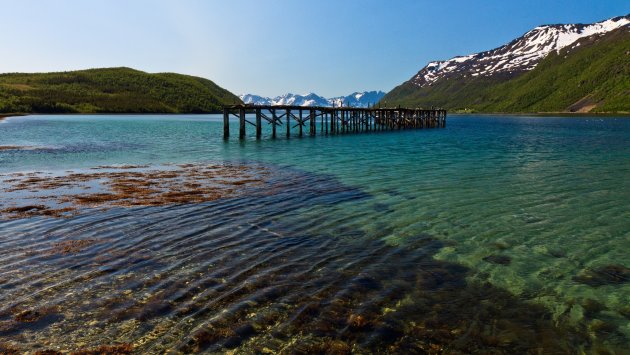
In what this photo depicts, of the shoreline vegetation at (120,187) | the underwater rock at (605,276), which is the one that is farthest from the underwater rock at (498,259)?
the shoreline vegetation at (120,187)

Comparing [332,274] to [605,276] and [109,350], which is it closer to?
[109,350]

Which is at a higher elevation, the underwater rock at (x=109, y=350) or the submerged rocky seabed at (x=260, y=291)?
the submerged rocky seabed at (x=260, y=291)

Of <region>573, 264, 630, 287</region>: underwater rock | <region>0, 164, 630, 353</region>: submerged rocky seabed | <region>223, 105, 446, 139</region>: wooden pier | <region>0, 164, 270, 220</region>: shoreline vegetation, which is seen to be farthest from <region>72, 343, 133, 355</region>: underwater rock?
<region>223, 105, 446, 139</region>: wooden pier

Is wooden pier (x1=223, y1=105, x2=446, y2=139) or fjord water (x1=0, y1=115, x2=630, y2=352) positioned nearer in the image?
fjord water (x1=0, y1=115, x2=630, y2=352)

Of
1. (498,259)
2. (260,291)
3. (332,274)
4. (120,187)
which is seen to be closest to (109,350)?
(260,291)

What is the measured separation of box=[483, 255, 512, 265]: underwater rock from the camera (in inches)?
368

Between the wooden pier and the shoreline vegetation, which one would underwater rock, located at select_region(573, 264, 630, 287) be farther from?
the wooden pier

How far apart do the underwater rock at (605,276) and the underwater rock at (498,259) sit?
1355 millimetres

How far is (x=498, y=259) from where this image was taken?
31.3 ft

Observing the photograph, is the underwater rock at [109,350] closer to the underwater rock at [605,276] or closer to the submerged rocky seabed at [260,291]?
the submerged rocky seabed at [260,291]

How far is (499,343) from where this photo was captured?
Answer: 19.6 feet

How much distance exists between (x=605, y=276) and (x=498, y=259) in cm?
207

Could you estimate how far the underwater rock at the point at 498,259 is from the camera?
9.35 metres

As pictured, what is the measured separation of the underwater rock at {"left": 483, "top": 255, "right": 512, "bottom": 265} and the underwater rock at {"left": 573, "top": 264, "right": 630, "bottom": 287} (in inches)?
53.3
